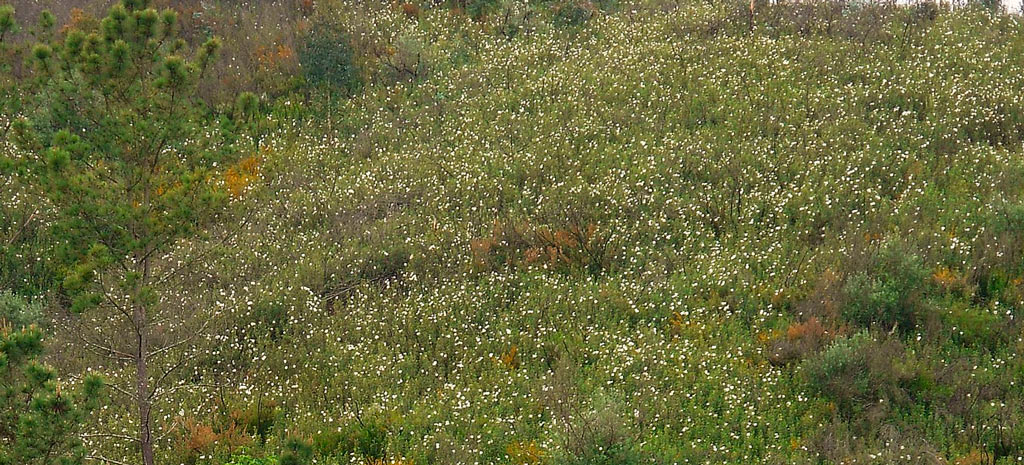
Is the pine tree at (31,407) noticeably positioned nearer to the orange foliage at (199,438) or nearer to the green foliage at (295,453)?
the green foliage at (295,453)

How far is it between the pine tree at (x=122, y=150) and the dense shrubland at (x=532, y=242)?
0.13 ft

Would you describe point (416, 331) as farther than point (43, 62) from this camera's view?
Yes

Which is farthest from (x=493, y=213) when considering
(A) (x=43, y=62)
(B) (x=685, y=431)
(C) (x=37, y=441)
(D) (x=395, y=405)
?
(C) (x=37, y=441)

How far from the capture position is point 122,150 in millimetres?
9414

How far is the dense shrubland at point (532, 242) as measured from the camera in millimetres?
9484

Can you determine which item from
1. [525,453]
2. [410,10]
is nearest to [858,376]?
[525,453]

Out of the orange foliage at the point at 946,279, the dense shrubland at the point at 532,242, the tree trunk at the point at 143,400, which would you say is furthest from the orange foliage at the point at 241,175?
the orange foliage at the point at 946,279

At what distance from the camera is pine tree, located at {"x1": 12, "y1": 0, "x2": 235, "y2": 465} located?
29.7 ft

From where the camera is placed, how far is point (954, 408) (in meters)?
9.88

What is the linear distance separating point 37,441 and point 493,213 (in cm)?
841

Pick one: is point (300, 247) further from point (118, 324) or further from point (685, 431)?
point (685, 431)

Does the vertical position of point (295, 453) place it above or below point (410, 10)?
below

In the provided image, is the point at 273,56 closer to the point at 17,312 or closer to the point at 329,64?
the point at 329,64

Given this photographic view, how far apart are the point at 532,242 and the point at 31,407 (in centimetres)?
782
